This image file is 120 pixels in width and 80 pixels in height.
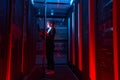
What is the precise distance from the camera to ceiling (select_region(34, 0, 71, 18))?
7.01m

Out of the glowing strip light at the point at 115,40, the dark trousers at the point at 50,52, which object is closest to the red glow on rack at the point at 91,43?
the glowing strip light at the point at 115,40

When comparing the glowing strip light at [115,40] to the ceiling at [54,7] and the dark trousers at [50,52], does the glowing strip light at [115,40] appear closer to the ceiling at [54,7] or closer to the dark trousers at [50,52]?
the dark trousers at [50,52]

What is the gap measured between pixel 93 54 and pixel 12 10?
1.45 meters

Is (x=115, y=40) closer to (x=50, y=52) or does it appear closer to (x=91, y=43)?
(x=91, y=43)

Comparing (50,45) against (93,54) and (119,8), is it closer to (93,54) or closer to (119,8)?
(93,54)

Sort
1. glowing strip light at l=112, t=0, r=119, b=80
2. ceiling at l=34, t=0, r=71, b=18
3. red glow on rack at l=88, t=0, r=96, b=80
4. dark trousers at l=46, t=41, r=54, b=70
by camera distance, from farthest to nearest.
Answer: ceiling at l=34, t=0, r=71, b=18 → dark trousers at l=46, t=41, r=54, b=70 → red glow on rack at l=88, t=0, r=96, b=80 → glowing strip light at l=112, t=0, r=119, b=80

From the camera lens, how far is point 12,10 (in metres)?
3.10

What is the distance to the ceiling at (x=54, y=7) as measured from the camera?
276 inches

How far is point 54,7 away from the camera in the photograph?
7387mm

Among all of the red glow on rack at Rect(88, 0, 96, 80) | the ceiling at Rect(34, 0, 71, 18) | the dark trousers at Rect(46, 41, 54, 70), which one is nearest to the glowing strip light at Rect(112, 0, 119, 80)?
the red glow on rack at Rect(88, 0, 96, 80)

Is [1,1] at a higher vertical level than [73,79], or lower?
higher

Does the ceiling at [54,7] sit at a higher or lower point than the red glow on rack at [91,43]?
higher

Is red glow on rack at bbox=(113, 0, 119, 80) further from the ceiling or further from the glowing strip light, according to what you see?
the ceiling

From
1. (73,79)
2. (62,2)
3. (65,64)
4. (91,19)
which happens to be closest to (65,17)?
(62,2)
